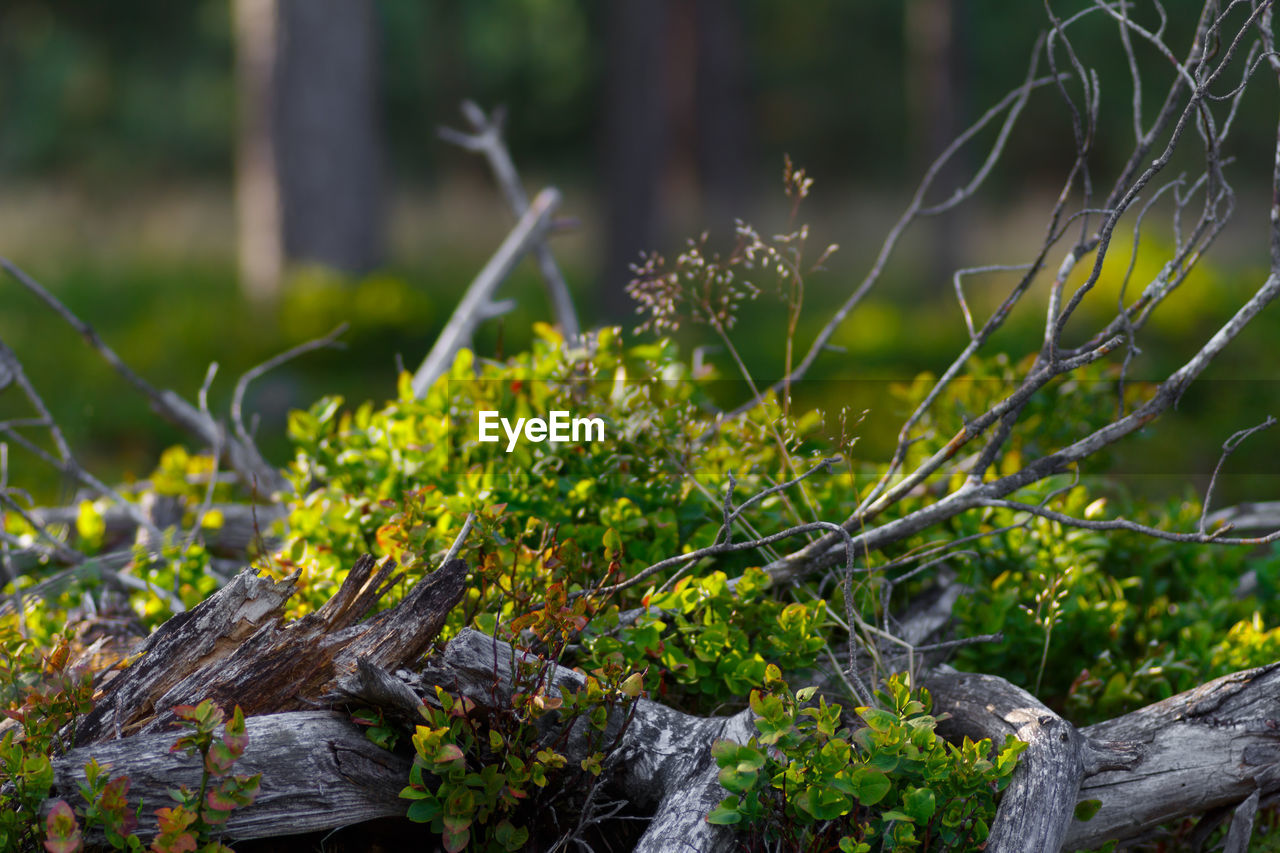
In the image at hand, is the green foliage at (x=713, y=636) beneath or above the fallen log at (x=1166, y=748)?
above

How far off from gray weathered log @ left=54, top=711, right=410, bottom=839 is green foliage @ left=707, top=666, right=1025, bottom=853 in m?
0.66

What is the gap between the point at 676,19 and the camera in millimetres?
17172

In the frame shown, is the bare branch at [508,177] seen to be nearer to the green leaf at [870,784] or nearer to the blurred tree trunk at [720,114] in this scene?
the green leaf at [870,784]

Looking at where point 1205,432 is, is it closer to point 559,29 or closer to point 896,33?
Answer: point 559,29

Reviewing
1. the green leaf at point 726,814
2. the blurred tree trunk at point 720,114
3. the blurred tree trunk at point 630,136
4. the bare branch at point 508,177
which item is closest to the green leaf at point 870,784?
the green leaf at point 726,814

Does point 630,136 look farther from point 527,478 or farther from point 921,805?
point 921,805

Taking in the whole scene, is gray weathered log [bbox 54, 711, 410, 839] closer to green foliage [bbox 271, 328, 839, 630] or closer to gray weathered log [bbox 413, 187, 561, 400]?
green foliage [bbox 271, 328, 839, 630]

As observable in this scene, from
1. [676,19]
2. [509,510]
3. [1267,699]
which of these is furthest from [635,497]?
[676,19]

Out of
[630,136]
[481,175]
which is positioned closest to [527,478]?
[630,136]

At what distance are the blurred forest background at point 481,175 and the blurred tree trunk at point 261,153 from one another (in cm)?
3

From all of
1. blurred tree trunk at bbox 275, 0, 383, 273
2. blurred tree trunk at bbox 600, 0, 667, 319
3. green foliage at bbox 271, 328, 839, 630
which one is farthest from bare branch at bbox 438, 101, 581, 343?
blurred tree trunk at bbox 600, 0, 667, 319

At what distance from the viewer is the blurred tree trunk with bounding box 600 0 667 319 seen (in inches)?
478

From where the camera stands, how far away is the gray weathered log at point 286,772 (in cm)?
181

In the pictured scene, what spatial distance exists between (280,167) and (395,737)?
7753 millimetres
